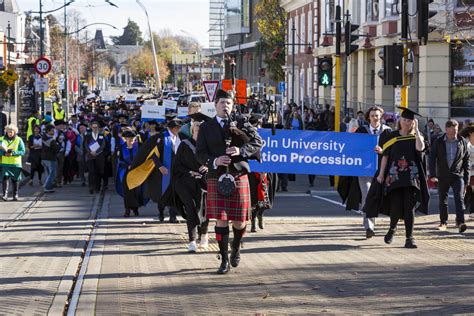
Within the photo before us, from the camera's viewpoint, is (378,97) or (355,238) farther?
(378,97)

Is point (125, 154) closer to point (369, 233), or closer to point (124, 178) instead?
point (124, 178)

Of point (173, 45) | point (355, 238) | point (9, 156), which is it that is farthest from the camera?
point (173, 45)

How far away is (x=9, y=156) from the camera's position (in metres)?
22.8

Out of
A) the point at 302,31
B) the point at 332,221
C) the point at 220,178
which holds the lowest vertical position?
the point at 332,221

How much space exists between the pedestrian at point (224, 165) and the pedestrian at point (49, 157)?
13.9m

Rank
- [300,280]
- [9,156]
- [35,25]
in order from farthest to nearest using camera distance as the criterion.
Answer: [35,25] → [9,156] → [300,280]

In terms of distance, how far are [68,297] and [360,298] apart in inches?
109

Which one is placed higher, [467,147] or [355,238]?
[467,147]

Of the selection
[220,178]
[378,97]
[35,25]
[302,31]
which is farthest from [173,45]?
[220,178]

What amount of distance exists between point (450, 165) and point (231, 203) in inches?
228

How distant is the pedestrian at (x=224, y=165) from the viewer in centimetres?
1096

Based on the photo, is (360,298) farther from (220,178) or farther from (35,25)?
(35,25)

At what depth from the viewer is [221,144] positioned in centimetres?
1103

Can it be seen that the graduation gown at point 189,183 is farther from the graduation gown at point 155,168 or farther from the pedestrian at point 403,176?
the pedestrian at point 403,176
